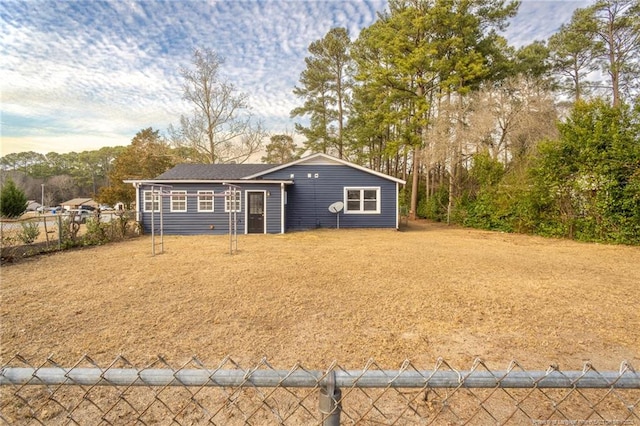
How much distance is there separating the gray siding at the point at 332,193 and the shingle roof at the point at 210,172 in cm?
221

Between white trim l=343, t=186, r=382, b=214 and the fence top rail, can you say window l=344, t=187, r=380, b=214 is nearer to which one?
white trim l=343, t=186, r=382, b=214

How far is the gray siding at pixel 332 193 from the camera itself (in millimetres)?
14812

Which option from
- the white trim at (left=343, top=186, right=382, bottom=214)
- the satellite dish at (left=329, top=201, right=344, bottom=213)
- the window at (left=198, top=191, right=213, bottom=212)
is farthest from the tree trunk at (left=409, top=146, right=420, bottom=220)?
the window at (left=198, top=191, right=213, bottom=212)

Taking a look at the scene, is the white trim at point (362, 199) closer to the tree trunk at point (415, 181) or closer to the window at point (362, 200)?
the window at point (362, 200)

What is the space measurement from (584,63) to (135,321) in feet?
88.3

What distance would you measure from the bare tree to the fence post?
22.9 m

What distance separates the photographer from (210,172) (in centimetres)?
1516

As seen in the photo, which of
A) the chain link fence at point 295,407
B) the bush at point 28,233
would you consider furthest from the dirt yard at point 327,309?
the bush at point 28,233

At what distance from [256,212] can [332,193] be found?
3.83m

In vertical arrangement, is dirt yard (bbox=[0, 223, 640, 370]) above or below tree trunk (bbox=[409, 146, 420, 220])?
below

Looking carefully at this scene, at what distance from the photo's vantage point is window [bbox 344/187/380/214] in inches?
585

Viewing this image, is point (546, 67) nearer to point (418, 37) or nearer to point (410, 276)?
point (418, 37)

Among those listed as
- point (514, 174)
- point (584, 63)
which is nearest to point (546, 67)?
point (584, 63)

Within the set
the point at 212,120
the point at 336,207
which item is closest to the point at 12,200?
the point at 212,120
